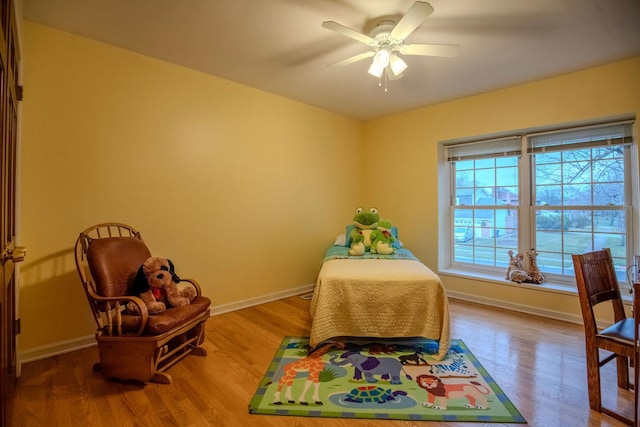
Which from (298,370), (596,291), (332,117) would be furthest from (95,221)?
(596,291)

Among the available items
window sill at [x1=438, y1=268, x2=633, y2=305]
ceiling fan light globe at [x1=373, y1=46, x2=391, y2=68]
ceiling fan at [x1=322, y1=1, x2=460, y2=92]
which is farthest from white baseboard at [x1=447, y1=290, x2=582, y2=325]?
ceiling fan light globe at [x1=373, y1=46, x2=391, y2=68]

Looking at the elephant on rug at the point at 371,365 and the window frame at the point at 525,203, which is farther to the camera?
the window frame at the point at 525,203

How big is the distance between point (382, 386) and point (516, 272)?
237cm

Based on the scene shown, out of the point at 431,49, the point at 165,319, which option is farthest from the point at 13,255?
the point at 431,49

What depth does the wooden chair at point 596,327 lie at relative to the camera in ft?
5.06

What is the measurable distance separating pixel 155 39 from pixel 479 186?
3.80 meters

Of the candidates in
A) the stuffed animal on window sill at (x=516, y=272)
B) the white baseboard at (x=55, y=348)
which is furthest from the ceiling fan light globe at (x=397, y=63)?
the white baseboard at (x=55, y=348)

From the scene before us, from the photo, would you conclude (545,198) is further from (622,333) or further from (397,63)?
(397,63)

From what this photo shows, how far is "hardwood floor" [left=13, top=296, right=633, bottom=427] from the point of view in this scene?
1565 mm

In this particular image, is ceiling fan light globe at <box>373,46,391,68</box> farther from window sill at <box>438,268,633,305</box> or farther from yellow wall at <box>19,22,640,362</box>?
window sill at <box>438,268,633,305</box>

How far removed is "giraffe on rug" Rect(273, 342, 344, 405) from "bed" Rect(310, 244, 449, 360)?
0.14 metres

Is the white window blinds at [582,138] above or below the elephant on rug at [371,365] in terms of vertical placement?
above

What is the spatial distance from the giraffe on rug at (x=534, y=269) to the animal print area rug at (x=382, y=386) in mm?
1539

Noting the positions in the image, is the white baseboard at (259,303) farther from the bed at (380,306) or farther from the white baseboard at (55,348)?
the bed at (380,306)
